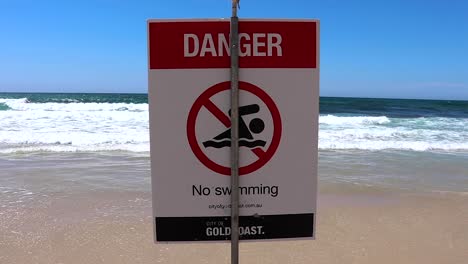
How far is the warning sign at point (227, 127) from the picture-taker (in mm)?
1609

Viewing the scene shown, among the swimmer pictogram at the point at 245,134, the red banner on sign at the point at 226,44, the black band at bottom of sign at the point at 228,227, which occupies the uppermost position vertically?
the red banner on sign at the point at 226,44

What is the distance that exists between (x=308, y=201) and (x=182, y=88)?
0.69m

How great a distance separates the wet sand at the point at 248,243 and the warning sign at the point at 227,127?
2.60 meters

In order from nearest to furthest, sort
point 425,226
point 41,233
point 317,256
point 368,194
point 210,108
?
point 210,108 → point 317,256 → point 41,233 → point 425,226 → point 368,194

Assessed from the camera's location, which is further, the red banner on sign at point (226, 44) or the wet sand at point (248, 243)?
the wet sand at point (248, 243)

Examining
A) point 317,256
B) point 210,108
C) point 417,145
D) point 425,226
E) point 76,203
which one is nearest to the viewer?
point 210,108

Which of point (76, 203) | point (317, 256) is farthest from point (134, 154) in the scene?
point (317, 256)

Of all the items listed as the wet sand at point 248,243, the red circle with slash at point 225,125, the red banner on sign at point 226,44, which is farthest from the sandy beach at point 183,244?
the red banner on sign at point 226,44

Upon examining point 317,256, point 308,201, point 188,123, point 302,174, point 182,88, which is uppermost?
point 182,88

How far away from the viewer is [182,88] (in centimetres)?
163

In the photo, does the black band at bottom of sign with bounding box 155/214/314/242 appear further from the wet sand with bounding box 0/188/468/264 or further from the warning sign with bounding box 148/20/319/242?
the wet sand with bounding box 0/188/468/264

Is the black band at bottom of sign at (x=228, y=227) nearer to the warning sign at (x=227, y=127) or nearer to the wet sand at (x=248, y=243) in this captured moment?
the warning sign at (x=227, y=127)

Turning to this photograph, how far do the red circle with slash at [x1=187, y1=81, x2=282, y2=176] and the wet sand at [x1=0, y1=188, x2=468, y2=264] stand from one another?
108 inches

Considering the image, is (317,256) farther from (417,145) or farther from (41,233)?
(417,145)
